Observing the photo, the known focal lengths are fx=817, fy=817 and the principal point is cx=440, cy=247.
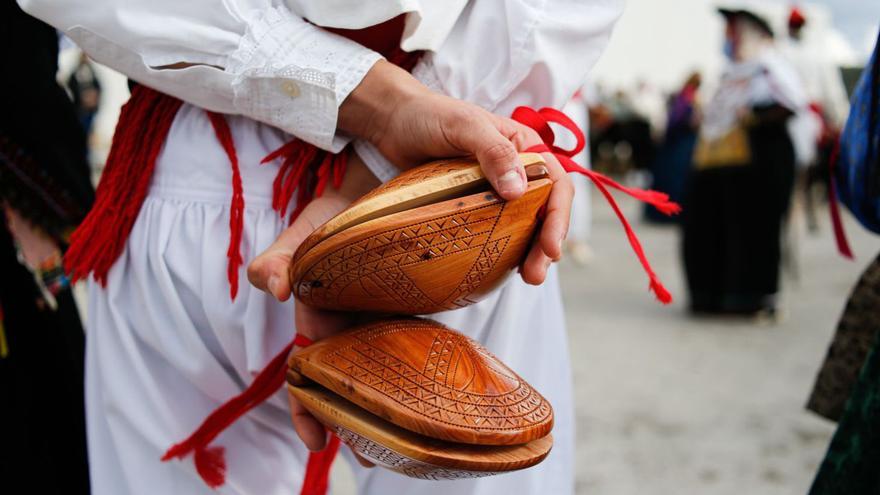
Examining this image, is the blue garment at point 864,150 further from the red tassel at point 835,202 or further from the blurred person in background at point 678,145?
the blurred person in background at point 678,145

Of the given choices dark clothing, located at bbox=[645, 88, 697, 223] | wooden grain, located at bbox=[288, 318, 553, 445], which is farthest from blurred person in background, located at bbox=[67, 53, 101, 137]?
wooden grain, located at bbox=[288, 318, 553, 445]

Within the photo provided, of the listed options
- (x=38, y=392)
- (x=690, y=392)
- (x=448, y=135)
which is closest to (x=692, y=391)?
(x=690, y=392)

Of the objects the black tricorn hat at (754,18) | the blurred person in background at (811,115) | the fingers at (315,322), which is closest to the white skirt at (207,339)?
the fingers at (315,322)

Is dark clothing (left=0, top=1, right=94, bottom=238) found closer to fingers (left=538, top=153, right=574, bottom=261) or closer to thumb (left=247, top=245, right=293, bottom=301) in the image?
thumb (left=247, top=245, right=293, bottom=301)

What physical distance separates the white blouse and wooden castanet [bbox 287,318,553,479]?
0.65 feet

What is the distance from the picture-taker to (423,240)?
615mm

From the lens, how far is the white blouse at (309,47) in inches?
29.7

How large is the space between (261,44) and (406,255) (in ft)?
0.91

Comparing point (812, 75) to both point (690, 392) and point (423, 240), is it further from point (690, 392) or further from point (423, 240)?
point (423, 240)

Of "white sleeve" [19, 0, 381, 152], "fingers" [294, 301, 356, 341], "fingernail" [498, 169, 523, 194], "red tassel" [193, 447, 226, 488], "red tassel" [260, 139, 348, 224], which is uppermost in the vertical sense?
"white sleeve" [19, 0, 381, 152]

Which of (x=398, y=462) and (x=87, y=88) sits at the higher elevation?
(x=398, y=462)

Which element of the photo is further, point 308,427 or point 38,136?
point 38,136

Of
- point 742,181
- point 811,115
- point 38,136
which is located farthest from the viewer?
point 811,115

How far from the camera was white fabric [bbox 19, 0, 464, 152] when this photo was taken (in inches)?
29.5
